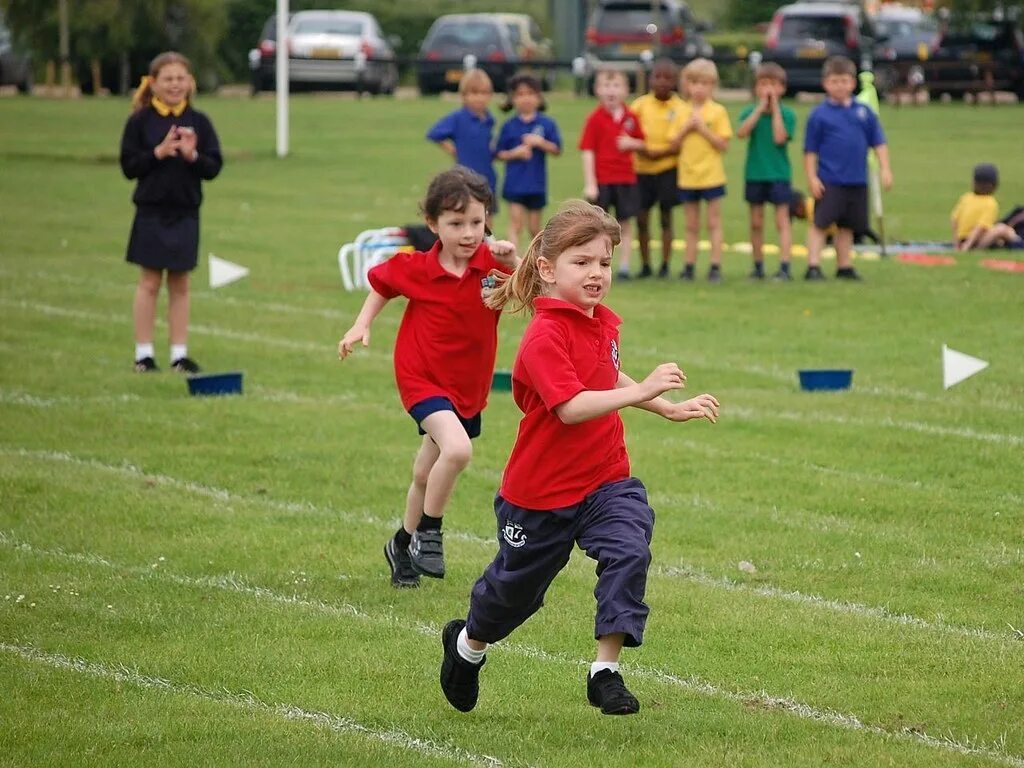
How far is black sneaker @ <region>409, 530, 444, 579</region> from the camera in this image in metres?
6.78

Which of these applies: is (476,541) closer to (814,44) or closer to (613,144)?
(613,144)

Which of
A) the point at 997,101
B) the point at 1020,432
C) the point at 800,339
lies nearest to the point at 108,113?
the point at 997,101

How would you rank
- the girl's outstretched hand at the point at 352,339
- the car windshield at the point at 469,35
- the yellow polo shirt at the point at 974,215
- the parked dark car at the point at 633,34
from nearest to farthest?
the girl's outstretched hand at the point at 352,339
the yellow polo shirt at the point at 974,215
the parked dark car at the point at 633,34
the car windshield at the point at 469,35

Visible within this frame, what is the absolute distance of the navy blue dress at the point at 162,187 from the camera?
1129 centimetres

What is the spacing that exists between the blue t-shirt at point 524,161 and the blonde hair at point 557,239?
10407 millimetres

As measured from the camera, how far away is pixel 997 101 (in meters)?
41.3

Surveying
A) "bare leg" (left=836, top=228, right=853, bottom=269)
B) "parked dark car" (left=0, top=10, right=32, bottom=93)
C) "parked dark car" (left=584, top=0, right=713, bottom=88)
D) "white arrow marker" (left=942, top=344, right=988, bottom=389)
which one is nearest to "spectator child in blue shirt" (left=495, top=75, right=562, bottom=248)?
"bare leg" (left=836, top=228, right=853, bottom=269)

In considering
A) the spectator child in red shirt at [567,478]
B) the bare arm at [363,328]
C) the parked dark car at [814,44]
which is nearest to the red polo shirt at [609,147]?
the bare arm at [363,328]

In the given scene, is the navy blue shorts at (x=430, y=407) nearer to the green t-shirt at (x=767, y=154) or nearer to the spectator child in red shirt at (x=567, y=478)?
the spectator child in red shirt at (x=567, y=478)

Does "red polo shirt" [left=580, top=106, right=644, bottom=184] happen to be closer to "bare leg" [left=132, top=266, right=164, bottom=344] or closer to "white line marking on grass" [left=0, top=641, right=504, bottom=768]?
"bare leg" [left=132, top=266, right=164, bottom=344]

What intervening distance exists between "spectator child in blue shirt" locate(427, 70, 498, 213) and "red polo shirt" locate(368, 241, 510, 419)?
8.84 meters

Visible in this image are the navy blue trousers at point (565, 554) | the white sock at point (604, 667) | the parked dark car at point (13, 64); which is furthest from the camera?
the parked dark car at point (13, 64)

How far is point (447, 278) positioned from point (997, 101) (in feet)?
122

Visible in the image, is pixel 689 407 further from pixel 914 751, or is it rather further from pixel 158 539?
pixel 158 539
